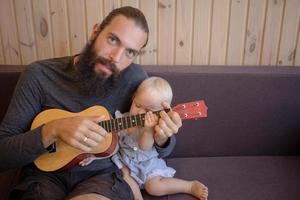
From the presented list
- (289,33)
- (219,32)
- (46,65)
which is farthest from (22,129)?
(289,33)

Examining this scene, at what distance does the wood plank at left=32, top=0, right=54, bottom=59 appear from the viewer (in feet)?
5.43

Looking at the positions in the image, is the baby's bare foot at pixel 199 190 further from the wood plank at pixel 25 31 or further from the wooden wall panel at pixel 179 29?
the wood plank at pixel 25 31

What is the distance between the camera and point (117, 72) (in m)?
1.25

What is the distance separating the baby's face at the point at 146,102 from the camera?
126 centimetres

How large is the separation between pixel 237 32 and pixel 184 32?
0.91ft

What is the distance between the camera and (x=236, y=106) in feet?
5.22

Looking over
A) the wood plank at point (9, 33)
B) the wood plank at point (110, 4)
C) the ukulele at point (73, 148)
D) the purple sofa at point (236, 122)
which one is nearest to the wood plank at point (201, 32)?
the purple sofa at point (236, 122)

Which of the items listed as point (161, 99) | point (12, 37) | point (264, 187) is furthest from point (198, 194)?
point (12, 37)

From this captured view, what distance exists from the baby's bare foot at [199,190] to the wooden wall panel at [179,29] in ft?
2.26

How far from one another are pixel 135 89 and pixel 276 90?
0.70 m

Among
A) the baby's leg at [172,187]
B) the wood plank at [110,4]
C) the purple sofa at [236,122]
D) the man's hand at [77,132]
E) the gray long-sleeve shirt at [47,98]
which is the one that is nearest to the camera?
the man's hand at [77,132]

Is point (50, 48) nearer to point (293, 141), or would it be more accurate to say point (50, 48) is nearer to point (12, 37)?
point (12, 37)

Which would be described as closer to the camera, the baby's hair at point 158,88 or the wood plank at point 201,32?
the baby's hair at point 158,88

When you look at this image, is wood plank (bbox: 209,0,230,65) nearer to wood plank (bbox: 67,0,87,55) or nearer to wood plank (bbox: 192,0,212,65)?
wood plank (bbox: 192,0,212,65)
